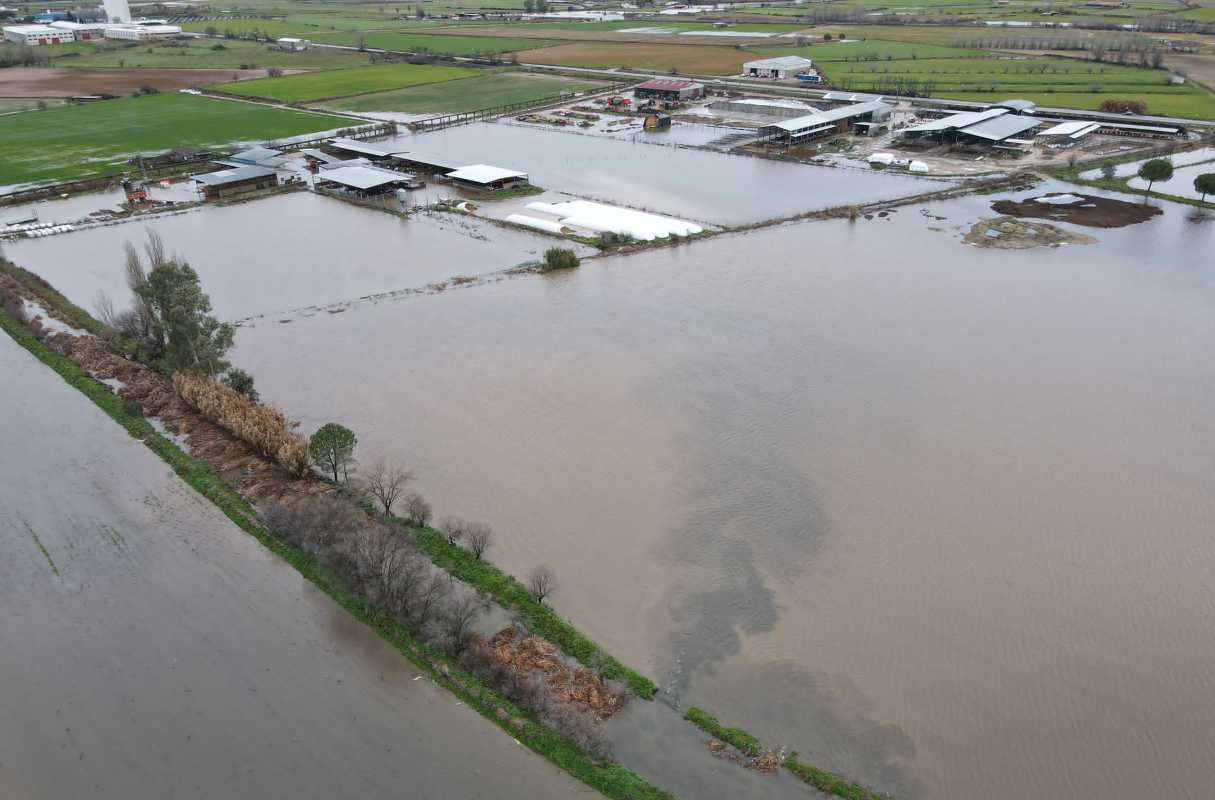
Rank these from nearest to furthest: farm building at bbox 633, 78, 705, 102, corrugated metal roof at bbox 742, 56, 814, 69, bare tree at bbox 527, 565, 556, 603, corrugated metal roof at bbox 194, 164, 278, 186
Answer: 1. bare tree at bbox 527, 565, 556, 603
2. corrugated metal roof at bbox 194, 164, 278, 186
3. farm building at bbox 633, 78, 705, 102
4. corrugated metal roof at bbox 742, 56, 814, 69

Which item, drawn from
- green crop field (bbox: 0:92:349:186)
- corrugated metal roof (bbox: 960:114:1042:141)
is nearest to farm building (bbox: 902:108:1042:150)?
corrugated metal roof (bbox: 960:114:1042:141)

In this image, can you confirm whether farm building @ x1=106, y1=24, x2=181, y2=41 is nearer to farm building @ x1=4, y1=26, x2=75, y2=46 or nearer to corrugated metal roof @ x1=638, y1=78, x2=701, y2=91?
farm building @ x1=4, y1=26, x2=75, y2=46

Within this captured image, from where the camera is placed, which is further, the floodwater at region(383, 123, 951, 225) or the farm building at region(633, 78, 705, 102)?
the farm building at region(633, 78, 705, 102)

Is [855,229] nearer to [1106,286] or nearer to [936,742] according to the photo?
[1106,286]

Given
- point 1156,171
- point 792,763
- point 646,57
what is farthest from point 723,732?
point 646,57

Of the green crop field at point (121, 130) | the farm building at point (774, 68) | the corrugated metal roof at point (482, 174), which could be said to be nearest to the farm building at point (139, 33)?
the green crop field at point (121, 130)
